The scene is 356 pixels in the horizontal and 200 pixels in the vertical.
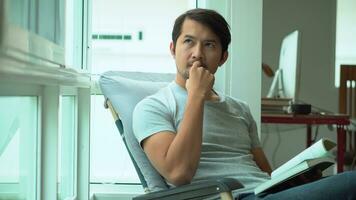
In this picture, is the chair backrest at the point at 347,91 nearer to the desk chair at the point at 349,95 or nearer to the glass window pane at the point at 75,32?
the desk chair at the point at 349,95

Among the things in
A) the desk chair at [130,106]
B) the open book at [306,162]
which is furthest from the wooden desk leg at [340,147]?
the open book at [306,162]

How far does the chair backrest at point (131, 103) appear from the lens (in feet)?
5.73

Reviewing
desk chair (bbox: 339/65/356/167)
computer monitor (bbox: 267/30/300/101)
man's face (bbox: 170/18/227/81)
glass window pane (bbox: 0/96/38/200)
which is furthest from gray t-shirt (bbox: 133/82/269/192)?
desk chair (bbox: 339/65/356/167)

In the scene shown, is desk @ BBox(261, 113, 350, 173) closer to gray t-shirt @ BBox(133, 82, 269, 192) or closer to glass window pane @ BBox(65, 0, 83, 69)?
gray t-shirt @ BBox(133, 82, 269, 192)

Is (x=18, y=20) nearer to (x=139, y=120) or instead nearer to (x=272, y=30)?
(x=139, y=120)

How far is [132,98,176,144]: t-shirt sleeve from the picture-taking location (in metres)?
1.61

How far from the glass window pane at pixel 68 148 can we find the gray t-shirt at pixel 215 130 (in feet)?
2.11

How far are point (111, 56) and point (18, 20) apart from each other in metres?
1.67

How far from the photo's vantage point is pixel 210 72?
5.86 feet

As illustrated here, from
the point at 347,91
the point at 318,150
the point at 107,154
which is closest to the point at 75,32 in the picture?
the point at 107,154

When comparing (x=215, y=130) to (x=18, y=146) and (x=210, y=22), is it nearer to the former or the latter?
(x=210, y=22)

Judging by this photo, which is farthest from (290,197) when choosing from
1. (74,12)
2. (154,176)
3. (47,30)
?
(74,12)

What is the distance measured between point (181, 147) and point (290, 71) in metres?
1.59

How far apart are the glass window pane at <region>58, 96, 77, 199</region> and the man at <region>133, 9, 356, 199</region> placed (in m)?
0.65
